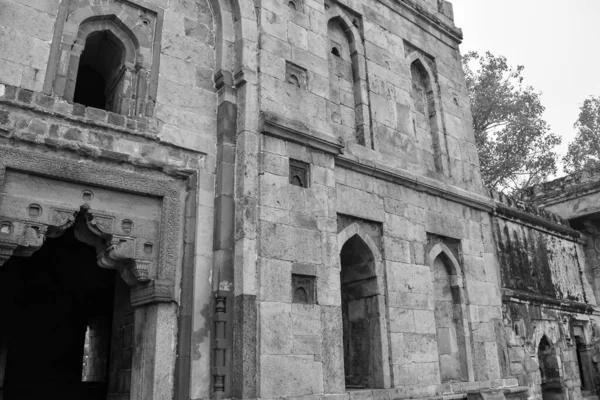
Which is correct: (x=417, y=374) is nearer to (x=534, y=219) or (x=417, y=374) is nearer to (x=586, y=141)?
(x=534, y=219)

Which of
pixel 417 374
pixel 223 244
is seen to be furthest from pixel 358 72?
pixel 417 374

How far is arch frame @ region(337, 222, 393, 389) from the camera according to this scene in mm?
6266

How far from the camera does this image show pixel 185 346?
15.8ft

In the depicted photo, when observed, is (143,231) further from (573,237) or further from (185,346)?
(573,237)

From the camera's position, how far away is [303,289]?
5.57 metres

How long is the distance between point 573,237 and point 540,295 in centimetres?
286

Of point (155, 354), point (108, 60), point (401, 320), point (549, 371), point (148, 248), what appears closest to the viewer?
point (155, 354)

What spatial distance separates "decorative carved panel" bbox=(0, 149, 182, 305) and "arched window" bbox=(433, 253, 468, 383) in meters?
4.21

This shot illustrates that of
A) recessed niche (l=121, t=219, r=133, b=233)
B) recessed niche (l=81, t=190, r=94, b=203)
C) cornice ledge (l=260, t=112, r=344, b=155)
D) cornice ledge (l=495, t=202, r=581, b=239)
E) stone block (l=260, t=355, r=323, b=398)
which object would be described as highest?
cornice ledge (l=495, t=202, r=581, b=239)

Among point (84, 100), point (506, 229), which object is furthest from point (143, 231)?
point (506, 229)

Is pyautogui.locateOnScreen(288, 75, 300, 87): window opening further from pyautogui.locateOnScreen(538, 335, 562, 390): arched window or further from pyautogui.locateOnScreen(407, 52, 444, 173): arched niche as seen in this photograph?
pyautogui.locateOnScreen(538, 335, 562, 390): arched window

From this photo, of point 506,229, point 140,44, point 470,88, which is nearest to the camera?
point 140,44

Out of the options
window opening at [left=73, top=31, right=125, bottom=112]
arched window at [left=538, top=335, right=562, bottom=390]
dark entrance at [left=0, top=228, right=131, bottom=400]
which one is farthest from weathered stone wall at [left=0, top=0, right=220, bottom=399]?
arched window at [left=538, top=335, right=562, bottom=390]

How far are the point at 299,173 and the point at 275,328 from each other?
1817mm
